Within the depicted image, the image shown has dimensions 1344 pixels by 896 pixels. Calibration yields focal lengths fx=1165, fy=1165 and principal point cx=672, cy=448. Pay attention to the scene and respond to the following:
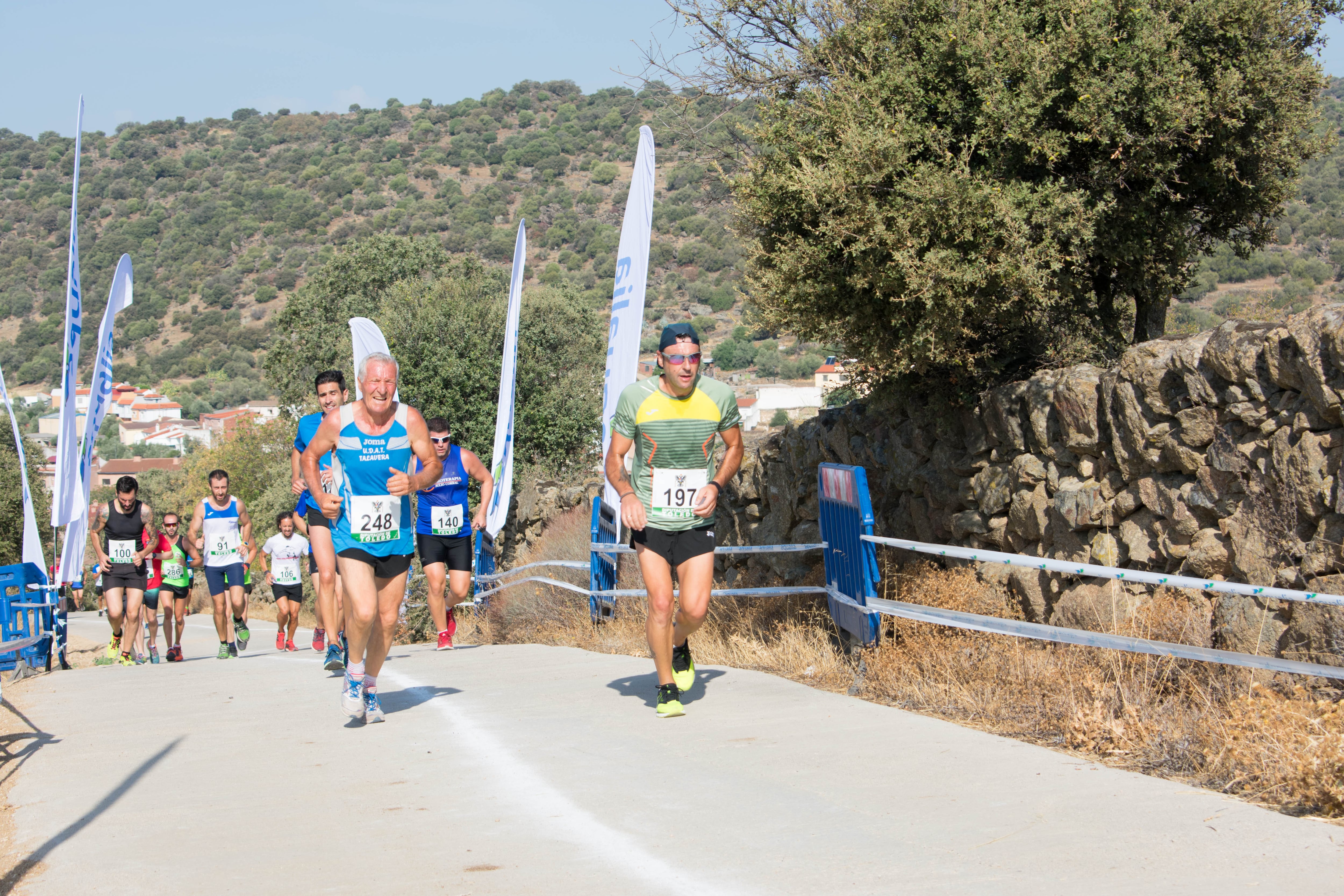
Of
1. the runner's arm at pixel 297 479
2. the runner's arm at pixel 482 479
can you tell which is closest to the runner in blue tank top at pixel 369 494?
the runner's arm at pixel 297 479

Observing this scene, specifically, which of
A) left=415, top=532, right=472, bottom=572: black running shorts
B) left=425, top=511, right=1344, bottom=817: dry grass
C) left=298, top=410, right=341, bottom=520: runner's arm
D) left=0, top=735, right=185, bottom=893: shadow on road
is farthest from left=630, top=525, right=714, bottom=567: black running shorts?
left=415, top=532, right=472, bottom=572: black running shorts

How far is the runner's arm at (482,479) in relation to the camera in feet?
36.1

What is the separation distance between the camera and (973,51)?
8.66 meters

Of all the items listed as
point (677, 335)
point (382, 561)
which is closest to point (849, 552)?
point (677, 335)

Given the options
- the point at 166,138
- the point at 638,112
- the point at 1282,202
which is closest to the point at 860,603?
the point at 1282,202

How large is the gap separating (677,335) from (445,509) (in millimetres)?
Answer: 4513

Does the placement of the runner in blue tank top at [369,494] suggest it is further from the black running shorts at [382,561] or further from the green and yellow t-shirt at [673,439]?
the green and yellow t-shirt at [673,439]

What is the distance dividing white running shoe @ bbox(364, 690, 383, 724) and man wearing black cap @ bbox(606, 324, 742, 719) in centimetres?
175

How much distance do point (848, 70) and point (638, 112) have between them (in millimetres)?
100429

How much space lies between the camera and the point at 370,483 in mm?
6973

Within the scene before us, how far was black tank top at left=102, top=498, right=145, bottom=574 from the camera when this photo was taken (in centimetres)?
1281

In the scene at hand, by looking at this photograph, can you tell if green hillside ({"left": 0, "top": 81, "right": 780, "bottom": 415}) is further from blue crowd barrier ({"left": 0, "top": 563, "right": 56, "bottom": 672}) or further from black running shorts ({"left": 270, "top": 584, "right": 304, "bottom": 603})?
blue crowd barrier ({"left": 0, "top": 563, "right": 56, "bottom": 672})

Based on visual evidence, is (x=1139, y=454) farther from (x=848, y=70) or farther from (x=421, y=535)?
(x=421, y=535)

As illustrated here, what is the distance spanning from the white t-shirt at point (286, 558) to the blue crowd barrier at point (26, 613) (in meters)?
3.17
